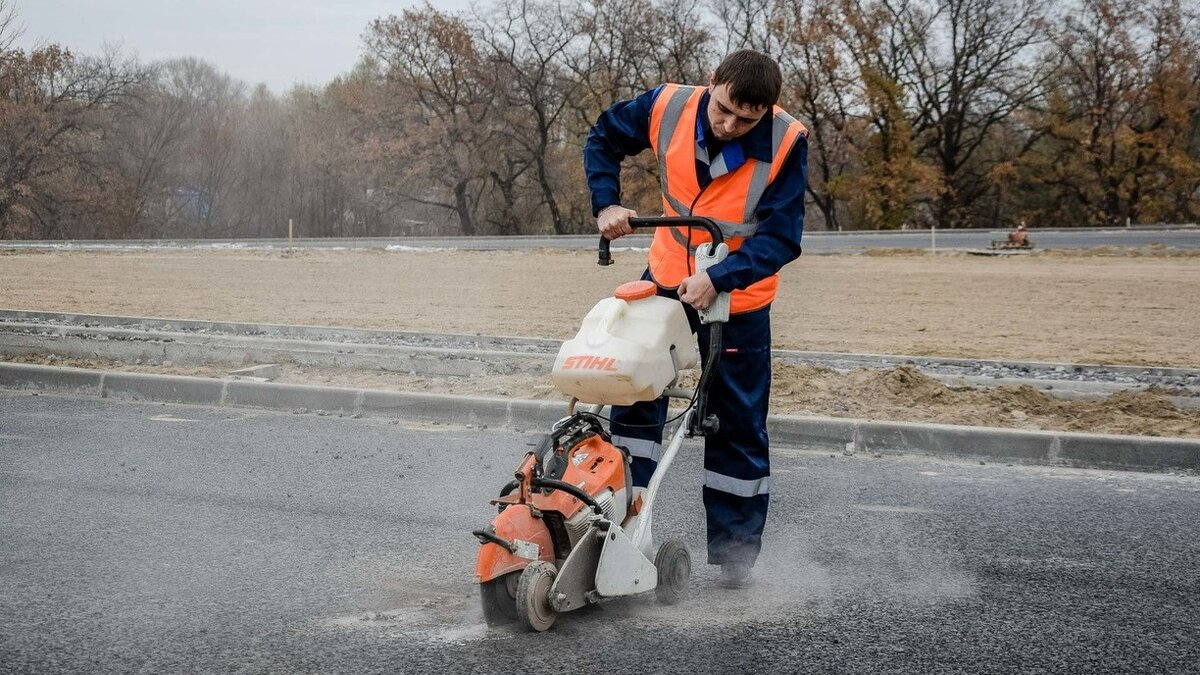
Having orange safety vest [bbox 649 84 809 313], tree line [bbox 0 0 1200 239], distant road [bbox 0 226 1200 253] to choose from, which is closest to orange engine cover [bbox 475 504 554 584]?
orange safety vest [bbox 649 84 809 313]

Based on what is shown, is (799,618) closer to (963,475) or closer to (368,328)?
(963,475)

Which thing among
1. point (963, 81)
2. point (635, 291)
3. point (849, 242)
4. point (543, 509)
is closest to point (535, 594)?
point (543, 509)

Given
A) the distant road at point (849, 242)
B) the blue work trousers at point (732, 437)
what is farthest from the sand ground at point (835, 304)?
the blue work trousers at point (732, 437)

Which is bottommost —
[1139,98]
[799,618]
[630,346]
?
[799,618]

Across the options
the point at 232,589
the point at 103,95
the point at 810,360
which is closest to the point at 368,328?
the point at 810,360

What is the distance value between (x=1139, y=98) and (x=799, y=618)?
148 feet

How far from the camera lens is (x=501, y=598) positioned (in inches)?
144

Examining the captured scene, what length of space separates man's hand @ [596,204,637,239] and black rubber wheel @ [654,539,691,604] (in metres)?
1.04

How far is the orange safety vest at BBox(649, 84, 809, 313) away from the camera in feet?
13.5

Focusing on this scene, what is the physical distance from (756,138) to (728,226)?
0.31 m

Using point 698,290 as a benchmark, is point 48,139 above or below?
above

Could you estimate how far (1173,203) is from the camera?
4400 cm

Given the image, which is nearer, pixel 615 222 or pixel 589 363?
pixel 589 363

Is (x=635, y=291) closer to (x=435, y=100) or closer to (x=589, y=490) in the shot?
(x=589, y=490)
